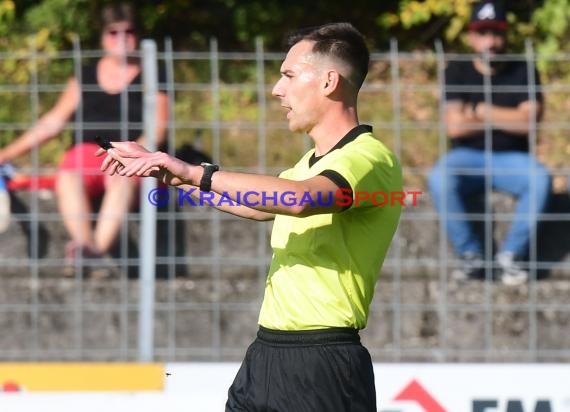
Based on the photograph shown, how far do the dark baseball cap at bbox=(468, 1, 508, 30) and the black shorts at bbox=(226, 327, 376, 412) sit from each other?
12.3 ft

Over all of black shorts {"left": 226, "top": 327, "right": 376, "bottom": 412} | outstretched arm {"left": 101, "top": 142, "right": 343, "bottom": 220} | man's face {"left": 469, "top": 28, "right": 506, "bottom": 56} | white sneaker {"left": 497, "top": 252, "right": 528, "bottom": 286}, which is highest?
man's face {"left": 469, "top": 28, "right": 506, "bottom": 56}

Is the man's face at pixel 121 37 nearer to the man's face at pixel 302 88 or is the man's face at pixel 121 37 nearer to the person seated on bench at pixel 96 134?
the person seated on bench at pixel 96 134

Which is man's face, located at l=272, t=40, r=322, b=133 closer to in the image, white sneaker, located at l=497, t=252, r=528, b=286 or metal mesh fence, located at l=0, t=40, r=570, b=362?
metal mesh fence, located at l=0, t=40, r=570, b=362

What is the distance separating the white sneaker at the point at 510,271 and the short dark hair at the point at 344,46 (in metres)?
2.96

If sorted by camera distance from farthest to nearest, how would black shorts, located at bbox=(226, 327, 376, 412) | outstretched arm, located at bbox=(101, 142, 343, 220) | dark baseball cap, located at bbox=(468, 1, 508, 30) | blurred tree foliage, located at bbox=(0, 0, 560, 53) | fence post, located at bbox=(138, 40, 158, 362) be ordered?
blurred tree foliage, located at bbox=(0, 0, 560, 53) → dark baseball cap, located at bbox=(468, 1, 508, 30) → fence post, located at bbox=(138, 40, 158, 362) → black shorts, located at bbox=(226, 327, 376, 412) → outstretched arm, located at bbox=(101, 142, 343, 220)

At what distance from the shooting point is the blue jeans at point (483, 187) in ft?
20.8

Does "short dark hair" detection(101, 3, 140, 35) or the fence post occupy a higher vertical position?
"short dark hair" detection(101, 3, 140, 35)

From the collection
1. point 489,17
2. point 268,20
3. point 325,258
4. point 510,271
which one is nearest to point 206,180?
point 325,258

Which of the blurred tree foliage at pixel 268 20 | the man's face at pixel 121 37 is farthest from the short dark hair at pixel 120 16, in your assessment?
the blurred tree foliage at pixel 268 20

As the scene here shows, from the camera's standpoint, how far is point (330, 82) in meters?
3.50

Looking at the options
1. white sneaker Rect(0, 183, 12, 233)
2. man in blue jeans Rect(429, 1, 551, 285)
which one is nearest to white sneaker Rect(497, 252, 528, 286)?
man in blue jeans Rect(429, 1, 551, 285)

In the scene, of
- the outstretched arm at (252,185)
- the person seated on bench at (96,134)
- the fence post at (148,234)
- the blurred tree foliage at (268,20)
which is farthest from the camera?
the blurred tree foliage at (268,20)

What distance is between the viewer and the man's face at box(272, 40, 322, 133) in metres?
3.51

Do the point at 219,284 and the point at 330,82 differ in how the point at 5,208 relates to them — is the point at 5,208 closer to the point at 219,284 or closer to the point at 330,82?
the point at 219,284
